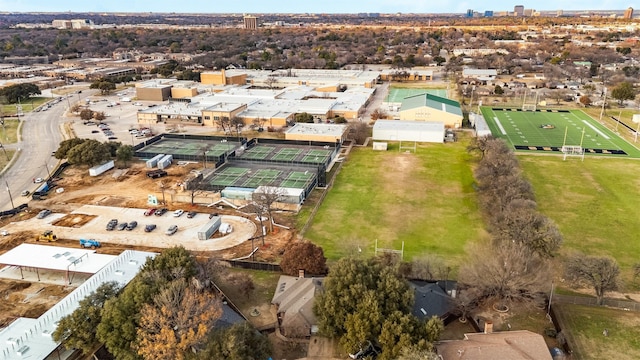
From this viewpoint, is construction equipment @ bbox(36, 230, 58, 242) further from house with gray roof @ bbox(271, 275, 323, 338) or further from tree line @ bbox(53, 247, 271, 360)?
house with gray roof @ bbox(271, 275, 323, 338)

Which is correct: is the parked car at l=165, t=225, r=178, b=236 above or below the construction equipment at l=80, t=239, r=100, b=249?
→ above

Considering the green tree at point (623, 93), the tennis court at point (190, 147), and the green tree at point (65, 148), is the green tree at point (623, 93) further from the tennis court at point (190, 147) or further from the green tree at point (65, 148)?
the green tree at point (65, 148)

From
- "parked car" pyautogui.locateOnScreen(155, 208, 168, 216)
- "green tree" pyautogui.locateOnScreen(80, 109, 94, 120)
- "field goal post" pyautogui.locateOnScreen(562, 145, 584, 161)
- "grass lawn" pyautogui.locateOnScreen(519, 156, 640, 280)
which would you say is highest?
"green tree" pyautogui.locateOnScreen(80, 109, 94, 120)

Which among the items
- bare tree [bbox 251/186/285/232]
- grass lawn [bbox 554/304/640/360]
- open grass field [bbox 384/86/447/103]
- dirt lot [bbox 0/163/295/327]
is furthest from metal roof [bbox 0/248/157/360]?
open grass field [bbox 384/86/447/103]

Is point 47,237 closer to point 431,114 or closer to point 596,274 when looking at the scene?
point 596,274

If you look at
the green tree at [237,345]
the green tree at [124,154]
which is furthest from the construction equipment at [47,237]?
the green tree at [237,345]

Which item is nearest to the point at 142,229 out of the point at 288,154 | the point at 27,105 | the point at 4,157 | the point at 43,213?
the point at 43,213

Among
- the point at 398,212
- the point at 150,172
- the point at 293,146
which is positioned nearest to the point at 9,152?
the point at 150,172
